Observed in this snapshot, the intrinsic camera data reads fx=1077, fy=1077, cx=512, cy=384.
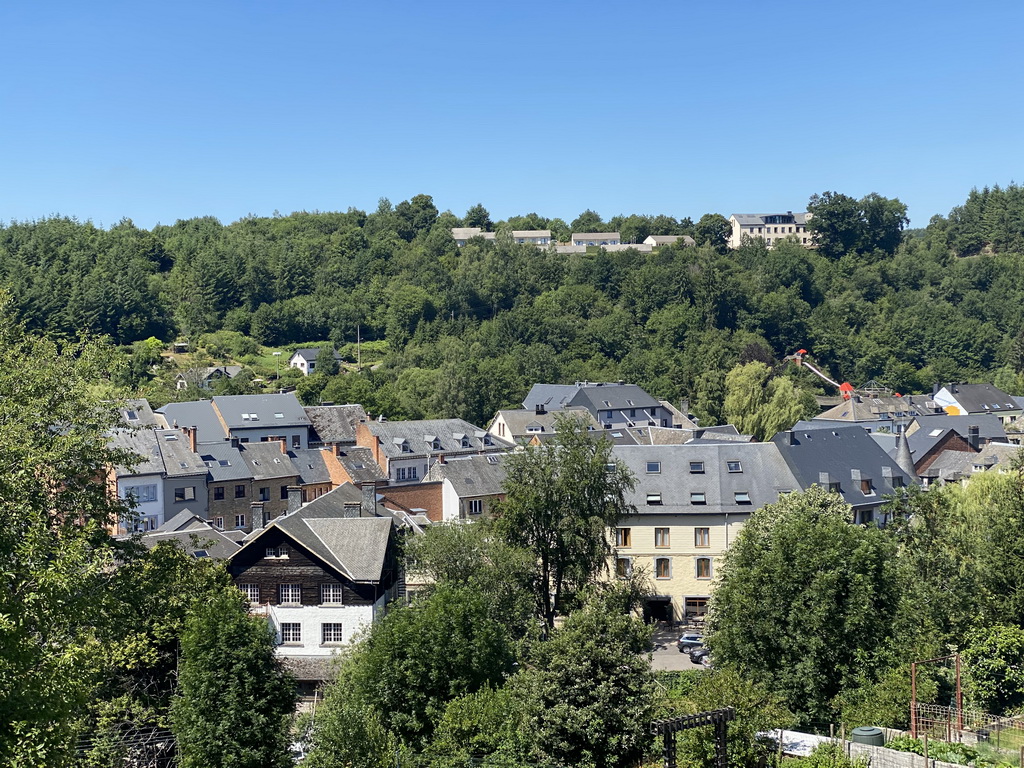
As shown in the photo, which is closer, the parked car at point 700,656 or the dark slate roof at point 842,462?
the parked car at point 700,656

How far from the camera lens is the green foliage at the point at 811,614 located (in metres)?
27.0

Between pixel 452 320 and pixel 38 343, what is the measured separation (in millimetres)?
103518

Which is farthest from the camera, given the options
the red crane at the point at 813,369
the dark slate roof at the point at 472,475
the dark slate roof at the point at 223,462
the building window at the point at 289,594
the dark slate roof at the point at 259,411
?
the red crane at the point at 813,369

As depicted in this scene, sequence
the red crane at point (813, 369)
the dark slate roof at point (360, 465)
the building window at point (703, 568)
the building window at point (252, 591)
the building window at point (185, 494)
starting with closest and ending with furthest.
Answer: the building window at point (252, 591)
the building window at point (703, 568)
the building window at point (185, 494)
the dark slate roof at point (360, 465)
the red crane at point (813, 369)

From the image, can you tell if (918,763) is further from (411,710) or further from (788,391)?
(788,391)

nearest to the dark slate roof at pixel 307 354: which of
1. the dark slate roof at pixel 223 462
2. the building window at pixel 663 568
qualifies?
the dark slate roof at pixel 223 462

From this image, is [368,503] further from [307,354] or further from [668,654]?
[307,354]

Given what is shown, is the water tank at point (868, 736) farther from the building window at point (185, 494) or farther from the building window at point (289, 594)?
the building window at point (185, 494)

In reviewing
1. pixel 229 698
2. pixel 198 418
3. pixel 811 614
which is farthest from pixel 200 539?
pixel 198 418

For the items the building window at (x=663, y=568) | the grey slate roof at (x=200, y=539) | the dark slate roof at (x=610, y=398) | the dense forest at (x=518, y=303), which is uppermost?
the dense forest at (x=518, y=303)

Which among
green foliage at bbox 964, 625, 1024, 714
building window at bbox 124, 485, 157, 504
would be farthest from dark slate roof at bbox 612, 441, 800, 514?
building window at bbox 124, 485, 157, 504

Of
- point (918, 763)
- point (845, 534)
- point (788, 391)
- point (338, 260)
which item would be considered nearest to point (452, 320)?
point (338, 260)

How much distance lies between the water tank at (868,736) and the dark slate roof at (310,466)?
42.1m

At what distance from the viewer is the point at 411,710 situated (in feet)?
79.6
